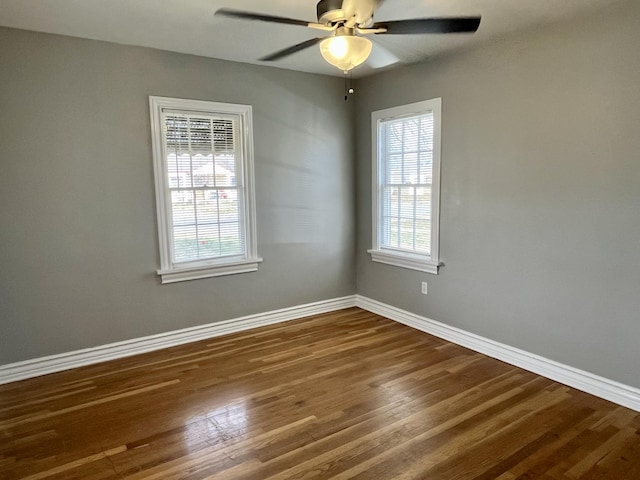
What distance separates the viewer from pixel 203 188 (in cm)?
392

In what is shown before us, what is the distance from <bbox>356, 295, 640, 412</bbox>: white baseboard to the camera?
9.19 feet

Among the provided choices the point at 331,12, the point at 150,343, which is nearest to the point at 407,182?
the point at 331,12

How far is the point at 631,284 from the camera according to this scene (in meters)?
2.71

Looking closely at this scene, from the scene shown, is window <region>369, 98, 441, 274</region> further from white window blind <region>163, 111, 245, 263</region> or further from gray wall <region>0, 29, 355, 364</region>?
white window blind <region>163, 111, 245, 263</region>

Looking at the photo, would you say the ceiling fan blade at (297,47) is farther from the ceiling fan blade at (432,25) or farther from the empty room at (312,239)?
the ceiling fan blade at (432,25)

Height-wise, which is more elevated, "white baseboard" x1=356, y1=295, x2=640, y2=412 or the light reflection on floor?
"white baseboard" x1=356, y1=295, x2=640, y2=412

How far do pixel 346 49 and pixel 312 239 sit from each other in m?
2.66

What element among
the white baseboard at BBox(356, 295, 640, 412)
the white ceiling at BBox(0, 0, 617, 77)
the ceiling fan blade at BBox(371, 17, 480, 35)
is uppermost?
the white ceiling at BBox(0, 0, 617, 77)

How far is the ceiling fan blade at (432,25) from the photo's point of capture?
2069 mm

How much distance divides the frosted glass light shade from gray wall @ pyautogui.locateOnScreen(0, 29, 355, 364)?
1.95 m

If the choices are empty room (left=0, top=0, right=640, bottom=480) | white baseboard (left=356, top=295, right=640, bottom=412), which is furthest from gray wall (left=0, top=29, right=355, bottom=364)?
white baseboard (left=356, top=295, right=640, bottom=412)

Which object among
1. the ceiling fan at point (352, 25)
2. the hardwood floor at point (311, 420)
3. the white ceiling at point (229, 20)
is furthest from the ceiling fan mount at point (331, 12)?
the hardwood floor at point (311, 420)

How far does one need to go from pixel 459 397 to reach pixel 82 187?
10.7ft

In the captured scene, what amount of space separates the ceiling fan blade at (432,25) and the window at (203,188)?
2.14 m
